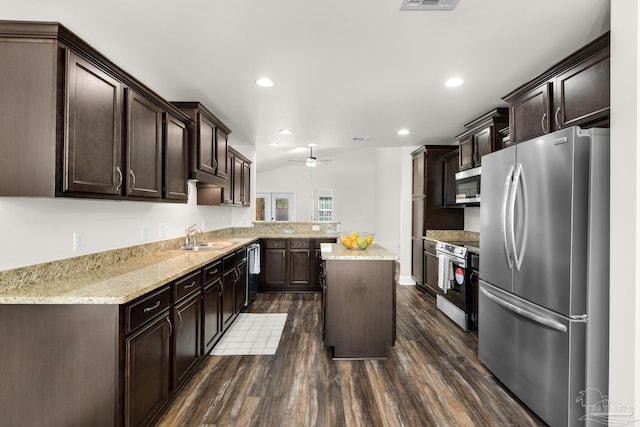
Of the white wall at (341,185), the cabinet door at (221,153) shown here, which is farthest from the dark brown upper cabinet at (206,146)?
the white wall at (341,185)

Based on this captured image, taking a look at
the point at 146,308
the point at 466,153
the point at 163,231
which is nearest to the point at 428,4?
the point at 146,308

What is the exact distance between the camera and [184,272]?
7.25 feet

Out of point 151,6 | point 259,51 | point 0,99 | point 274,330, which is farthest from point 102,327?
point 274,330

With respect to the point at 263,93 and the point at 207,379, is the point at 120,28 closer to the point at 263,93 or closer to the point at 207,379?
the point at 263,93

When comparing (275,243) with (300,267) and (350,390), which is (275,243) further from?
(350,390)

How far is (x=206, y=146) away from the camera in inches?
132

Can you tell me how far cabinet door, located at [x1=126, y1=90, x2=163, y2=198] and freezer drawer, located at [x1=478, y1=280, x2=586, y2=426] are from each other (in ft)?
9.12

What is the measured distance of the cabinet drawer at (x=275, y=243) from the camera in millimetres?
5250

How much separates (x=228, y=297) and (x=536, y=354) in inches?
108

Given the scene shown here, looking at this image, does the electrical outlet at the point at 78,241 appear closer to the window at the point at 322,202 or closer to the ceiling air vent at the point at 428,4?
the ceiling air vent at the point at 428,4

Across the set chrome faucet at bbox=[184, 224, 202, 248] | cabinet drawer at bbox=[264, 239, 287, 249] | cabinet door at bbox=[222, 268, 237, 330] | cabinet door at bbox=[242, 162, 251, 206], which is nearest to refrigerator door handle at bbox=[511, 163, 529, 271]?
cabinet door at bbox=[222, 268, 237, 330]

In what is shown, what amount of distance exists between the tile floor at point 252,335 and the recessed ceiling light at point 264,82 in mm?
2467

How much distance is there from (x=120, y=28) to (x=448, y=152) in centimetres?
454

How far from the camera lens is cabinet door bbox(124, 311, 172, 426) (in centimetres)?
166
